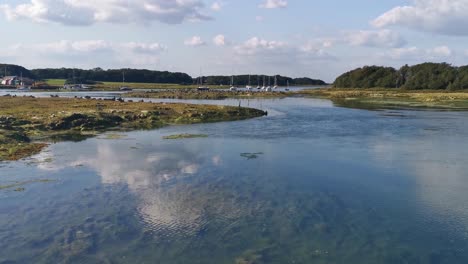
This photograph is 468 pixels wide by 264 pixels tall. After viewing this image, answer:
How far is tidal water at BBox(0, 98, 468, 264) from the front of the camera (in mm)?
13609

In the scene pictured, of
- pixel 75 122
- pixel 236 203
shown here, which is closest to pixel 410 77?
pixel 75 122

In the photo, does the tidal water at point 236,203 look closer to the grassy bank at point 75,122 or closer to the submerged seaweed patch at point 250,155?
the submerged seaweed patch at point 250,155

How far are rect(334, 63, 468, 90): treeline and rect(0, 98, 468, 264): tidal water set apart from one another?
365ft

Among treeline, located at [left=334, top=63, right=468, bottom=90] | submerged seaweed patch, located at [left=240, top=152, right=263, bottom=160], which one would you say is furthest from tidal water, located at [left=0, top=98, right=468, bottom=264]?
treeline, located at [left=334, top=63, right=468, bottom=90]

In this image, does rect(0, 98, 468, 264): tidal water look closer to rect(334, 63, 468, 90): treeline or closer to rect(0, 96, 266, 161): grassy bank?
rect(0, 96, 266, 161): grassy bank

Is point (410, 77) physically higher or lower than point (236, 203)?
higher

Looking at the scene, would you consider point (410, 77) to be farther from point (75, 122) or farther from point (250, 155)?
point (250, 155)

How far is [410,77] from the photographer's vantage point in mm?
148625

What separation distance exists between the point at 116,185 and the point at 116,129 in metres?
21.9

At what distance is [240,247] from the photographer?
1378 cm

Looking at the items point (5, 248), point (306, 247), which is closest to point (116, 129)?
point (5, 248)

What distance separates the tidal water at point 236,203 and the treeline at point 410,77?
365ft

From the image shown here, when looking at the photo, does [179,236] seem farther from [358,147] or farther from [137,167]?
[358,147]

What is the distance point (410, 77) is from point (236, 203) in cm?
14615
